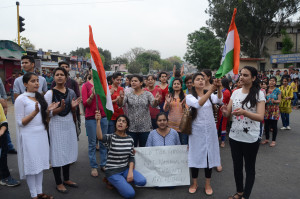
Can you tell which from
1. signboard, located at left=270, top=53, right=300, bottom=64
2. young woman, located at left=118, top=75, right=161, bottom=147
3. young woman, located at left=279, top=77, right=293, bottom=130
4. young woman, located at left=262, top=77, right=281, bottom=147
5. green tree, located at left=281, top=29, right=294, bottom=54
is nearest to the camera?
young woman, located at left=118, top=75, right=161, bottom=147

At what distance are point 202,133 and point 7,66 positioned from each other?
17796 millimetres

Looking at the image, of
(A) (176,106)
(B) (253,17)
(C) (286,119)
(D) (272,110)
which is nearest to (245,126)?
(A) (176,106)

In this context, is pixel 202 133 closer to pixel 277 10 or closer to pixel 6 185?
pixel 6 185

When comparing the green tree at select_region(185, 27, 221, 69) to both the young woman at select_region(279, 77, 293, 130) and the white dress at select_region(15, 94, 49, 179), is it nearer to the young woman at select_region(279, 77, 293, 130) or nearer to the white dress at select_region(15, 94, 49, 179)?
the young woman at select_region(279, 77, 293, 130)

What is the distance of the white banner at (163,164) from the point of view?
3.77 meters

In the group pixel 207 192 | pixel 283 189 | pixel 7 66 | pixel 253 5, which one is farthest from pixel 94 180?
pixel 253 5

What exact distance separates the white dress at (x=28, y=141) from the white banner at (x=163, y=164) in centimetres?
150

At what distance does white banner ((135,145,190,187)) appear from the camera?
3.77 meters

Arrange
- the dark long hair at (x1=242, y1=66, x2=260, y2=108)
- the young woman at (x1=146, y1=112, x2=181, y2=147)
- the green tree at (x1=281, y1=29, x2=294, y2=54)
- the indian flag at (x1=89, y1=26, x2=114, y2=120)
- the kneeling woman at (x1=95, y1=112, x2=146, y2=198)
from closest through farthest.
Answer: the dark long hair at (x1=242, y1=66, x2=260, y2=108) < the indian flag at (x1=89, y1=26, x2=114, y2=120) < the kneeling woman at (x1=95, y1=112, x2=146, y2=198) < the young woman at (x1=146, y1=112, x2=181, y2=147) < the green tree at (x1=281, y1=29, x2=294, y2=54)

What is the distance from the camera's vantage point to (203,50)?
40.2 metres

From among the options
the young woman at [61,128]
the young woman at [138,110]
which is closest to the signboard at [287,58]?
the young woman at [138,110]

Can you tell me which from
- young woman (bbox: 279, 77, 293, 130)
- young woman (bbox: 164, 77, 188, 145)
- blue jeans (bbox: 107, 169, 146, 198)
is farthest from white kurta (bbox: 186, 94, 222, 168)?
young woman (bbox: 279, 77, 293, 130)

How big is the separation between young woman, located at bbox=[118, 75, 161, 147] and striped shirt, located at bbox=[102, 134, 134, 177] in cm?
53

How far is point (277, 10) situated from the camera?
88.7 feet
